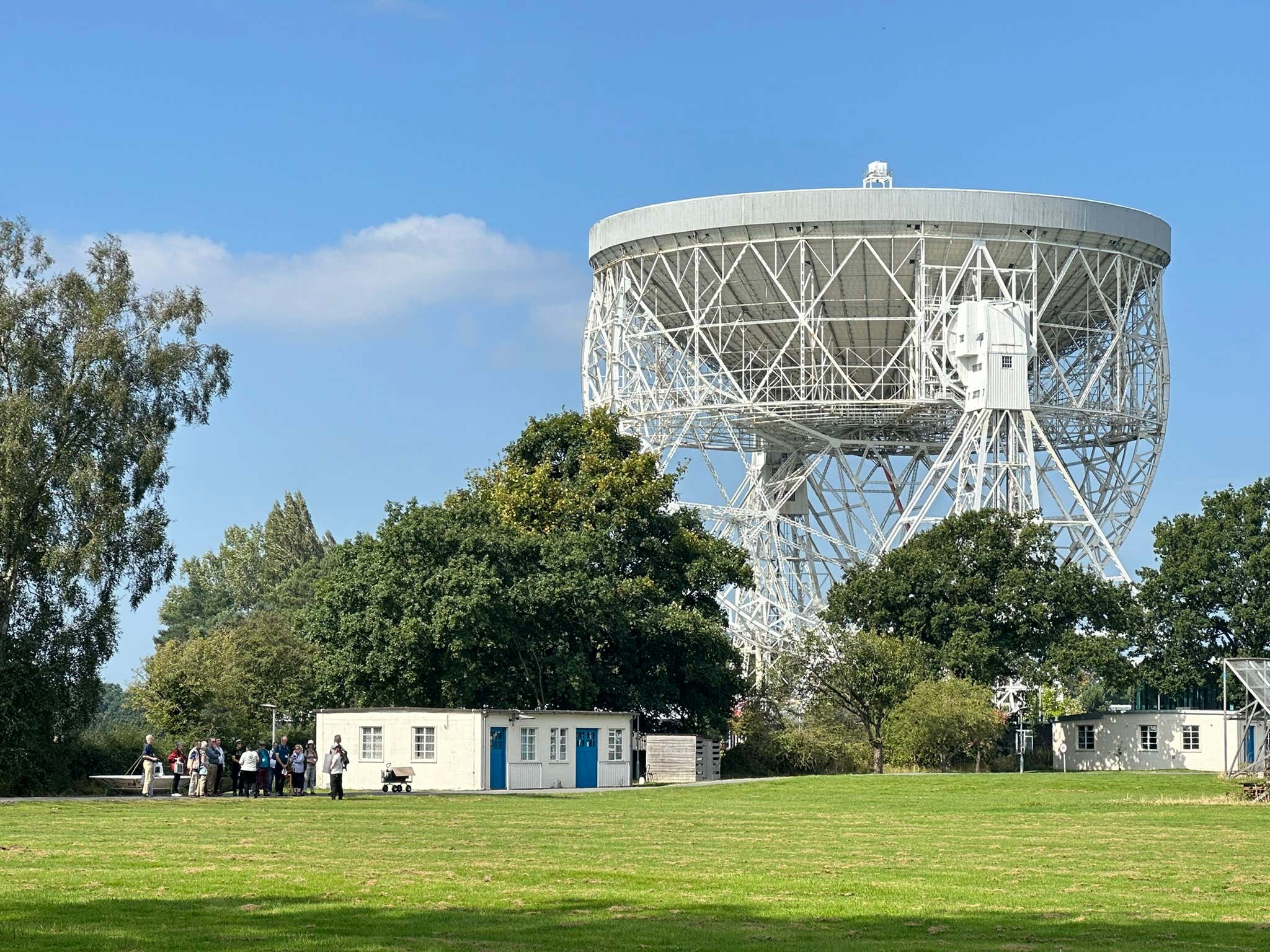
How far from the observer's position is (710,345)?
251 feet

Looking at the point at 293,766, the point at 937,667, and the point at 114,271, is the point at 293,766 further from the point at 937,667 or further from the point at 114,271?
the point at 937,667

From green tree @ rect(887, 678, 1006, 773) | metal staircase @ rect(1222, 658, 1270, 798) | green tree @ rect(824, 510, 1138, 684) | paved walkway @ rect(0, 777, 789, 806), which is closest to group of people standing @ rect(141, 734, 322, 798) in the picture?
paved walkway @ rect(0, 777, 789, 806)

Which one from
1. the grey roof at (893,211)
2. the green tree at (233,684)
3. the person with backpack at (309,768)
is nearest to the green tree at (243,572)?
the green tree at (233,684)

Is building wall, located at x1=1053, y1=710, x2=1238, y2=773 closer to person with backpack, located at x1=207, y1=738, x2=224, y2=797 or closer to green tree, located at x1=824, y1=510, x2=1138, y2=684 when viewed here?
green tree, located at x1=824, y1=510, x2=1138, y2=684

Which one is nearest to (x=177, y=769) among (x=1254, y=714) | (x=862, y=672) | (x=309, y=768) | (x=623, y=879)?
(x=309, y=768)

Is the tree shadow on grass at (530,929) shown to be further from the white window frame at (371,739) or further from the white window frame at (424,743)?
the white window frame at (371,739)

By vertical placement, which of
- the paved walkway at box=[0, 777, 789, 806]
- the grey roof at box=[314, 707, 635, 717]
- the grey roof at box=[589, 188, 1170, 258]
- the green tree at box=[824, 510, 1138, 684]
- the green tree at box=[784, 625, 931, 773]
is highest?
the grey roof at box=[589, 188, 1170, 258]

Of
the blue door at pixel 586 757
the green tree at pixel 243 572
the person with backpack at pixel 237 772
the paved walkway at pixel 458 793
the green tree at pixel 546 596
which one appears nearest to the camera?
the paved walkway at pixel 458 793

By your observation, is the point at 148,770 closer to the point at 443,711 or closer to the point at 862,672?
the point at 443,711

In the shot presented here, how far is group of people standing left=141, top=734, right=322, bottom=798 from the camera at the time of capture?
42.5 m

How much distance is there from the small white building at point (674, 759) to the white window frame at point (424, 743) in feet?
33.7

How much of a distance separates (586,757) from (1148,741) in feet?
81.2

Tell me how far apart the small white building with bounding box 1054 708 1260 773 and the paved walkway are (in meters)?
17.3

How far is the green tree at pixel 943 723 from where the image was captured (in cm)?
6347
